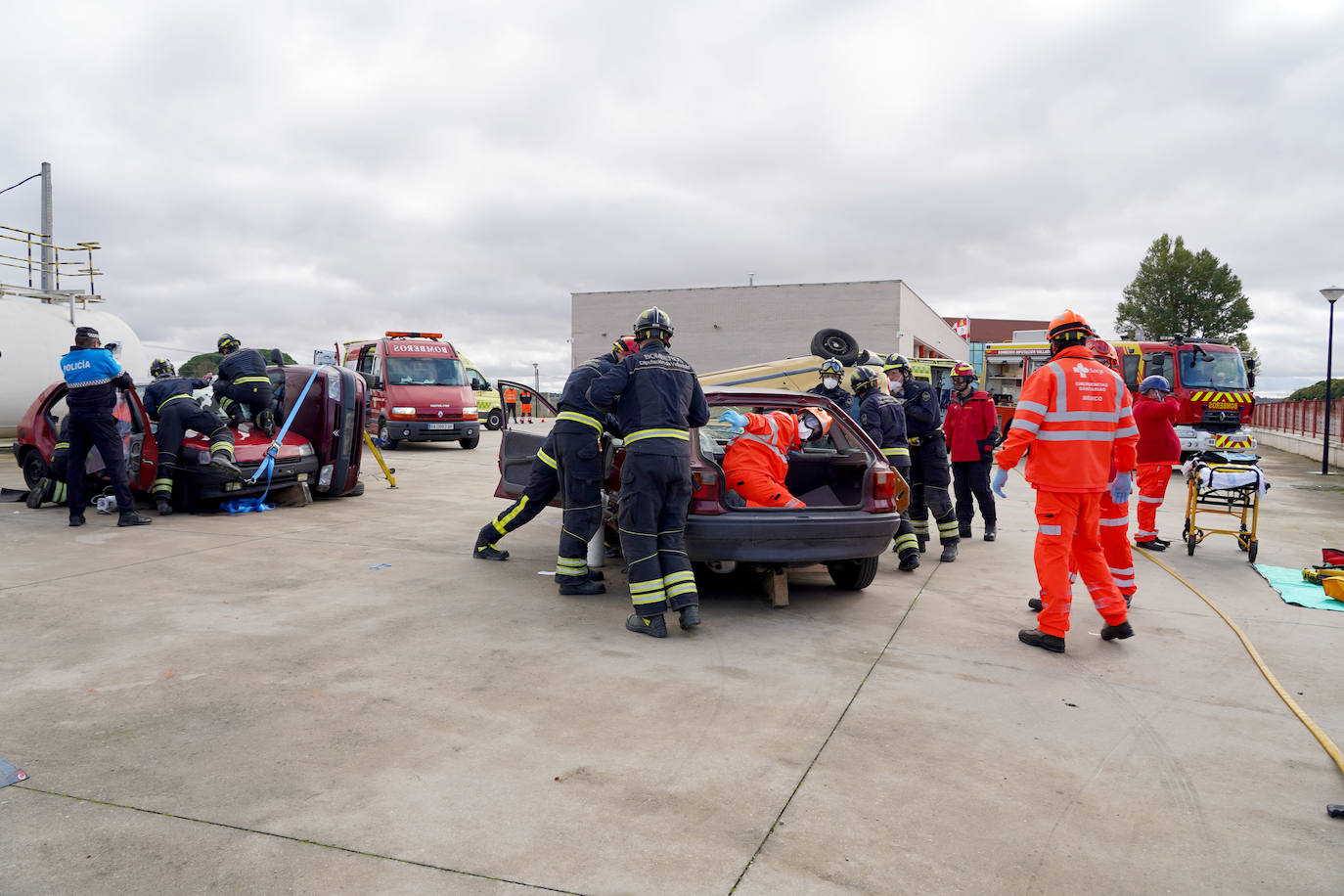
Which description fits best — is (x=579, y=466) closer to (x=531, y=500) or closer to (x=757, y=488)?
(x=531, y=500)

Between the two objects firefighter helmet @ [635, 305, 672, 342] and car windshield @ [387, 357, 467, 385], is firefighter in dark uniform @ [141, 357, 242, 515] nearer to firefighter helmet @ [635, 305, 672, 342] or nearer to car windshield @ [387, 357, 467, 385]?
firefighter helmet @ [635, 305, 672, 342]

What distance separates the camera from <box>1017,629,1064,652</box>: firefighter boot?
4559 millimetres

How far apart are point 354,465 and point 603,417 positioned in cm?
554

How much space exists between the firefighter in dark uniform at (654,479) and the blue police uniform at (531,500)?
31.8 inches

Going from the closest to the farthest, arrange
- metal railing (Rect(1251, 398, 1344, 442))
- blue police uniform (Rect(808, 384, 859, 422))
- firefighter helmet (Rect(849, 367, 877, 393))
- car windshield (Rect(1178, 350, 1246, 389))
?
firefighter helmet (Rect(849, 367, 877, 393)) < blue police uniform (Rect(808, 384, 859, 422)) < car windshield (Rect(1178, 350, 1246, 389)) < metal railing (Rect(1251, 398, 1344, 442))

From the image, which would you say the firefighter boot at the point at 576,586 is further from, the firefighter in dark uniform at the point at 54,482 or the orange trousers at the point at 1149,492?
the firefighter in dark uniform at the point at 54,482

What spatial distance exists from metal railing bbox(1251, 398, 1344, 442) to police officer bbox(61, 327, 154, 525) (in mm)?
22831

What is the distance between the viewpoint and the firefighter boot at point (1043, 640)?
15.0 feet

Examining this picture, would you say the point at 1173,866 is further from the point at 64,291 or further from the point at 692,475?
the point at 64,291

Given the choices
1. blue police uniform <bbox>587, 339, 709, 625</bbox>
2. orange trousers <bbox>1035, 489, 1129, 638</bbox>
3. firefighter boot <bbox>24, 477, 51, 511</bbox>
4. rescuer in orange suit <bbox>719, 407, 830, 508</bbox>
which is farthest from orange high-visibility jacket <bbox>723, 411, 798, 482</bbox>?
firefighter boot <bbox>24, 477, 51, 511</bbox>

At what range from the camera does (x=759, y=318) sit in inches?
1588

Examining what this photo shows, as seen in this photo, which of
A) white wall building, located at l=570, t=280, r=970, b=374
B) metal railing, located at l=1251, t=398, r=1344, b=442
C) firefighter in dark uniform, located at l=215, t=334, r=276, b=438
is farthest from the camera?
→ white wall building, located at l=570, t=280, r=970, b=374

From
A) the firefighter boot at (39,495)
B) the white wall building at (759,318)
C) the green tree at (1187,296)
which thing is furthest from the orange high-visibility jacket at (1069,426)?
the green tree at (1187,296)

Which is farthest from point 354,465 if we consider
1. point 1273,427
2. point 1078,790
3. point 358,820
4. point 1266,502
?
point 1273,427
